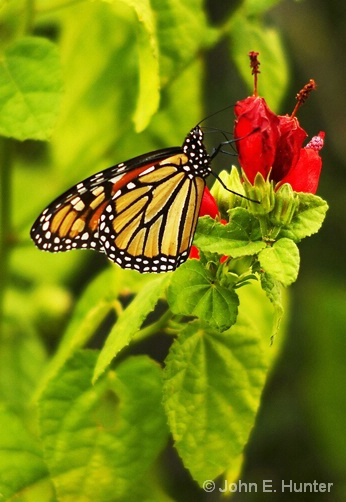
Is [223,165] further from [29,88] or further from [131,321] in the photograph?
[131,321]

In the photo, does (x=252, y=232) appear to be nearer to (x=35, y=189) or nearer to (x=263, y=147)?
(x=263, y=147)

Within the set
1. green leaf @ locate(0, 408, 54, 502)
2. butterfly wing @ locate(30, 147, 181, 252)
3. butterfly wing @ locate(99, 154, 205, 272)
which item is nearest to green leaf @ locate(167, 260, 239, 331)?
butterfly wing @ locate(99, 154, 205, 272)

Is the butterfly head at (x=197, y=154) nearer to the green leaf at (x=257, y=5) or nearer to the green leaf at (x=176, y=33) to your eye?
the green leaf at (x=176, y=33)

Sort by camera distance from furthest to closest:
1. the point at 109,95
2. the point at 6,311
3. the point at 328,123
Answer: the point at 328,123, the point at 6,311, the point at 109,95

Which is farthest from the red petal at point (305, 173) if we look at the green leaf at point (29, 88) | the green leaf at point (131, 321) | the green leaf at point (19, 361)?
the green leaf at point (19, 361)

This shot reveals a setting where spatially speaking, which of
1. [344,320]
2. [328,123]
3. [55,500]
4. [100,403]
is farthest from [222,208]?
[328,123]

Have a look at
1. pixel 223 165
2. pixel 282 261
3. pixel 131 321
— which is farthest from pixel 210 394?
pixel 223 165
